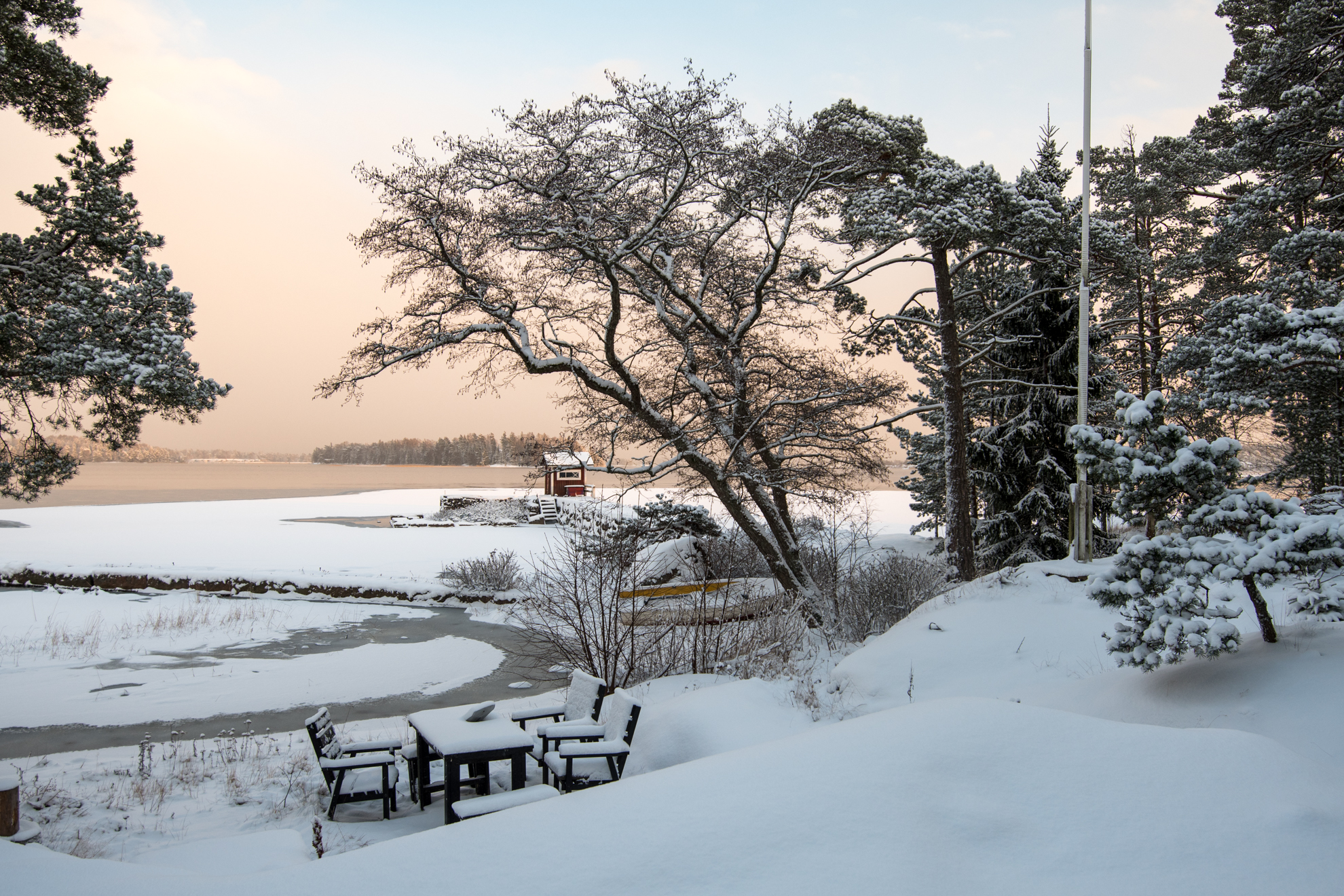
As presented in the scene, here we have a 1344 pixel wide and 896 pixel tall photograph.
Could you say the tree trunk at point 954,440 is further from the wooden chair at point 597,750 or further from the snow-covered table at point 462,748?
the snow-covered table at point 462,748

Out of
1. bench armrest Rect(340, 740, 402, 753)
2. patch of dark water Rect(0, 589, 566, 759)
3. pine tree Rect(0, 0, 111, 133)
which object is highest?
pine tree Rect(0, 0, 111, 133)

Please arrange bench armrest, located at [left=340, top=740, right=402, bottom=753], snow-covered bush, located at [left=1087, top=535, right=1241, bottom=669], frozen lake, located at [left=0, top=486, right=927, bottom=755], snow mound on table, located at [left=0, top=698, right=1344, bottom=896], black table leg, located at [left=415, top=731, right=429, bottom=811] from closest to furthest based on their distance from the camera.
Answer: snow mound on table, located at [left=0, top=698, right=1344, bottom=896], snow-covered bush, located at [left=1087, top=535, right=1241, bottom=669], bench armrest, located at [left=340, top=740, right=402, bottom=753], black table leg, located at [left=415, top=731, right=429, bottom=811], frozen lake, located at [left=0, top=486, right=927, bottom=755]

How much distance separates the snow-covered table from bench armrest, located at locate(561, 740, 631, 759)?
1.07 feet

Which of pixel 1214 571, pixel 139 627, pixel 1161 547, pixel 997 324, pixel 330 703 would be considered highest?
pixel 997 324

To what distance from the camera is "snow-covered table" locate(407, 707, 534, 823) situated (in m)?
5.50

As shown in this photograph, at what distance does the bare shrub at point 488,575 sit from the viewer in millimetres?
19641

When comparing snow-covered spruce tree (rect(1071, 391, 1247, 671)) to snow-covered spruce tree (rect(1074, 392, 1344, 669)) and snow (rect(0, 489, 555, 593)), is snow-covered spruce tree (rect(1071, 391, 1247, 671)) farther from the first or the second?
snow (rect(0, 489, 555, 593))

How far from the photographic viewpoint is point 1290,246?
1406 cm

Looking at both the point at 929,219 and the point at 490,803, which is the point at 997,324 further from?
the point at 490,803

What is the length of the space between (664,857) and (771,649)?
8006 millimetres

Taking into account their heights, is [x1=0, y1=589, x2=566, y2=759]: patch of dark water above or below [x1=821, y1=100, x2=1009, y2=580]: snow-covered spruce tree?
below

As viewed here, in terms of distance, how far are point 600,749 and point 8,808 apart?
11.8ft

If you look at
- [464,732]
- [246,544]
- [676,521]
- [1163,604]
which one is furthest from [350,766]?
[246,544]

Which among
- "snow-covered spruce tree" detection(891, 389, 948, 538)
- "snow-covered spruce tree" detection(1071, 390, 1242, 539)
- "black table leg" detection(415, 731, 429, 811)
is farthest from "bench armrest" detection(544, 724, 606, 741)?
"snow-covered spruce tree" detection(891, 389, 948, 538)
